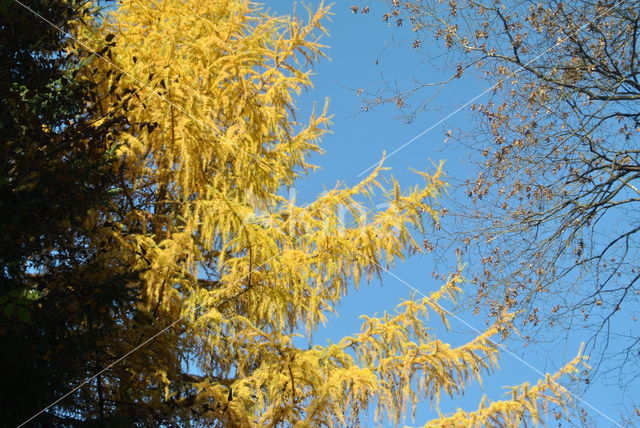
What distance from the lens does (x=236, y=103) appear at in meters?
7.79

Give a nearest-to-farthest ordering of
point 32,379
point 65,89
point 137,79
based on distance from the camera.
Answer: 1. point 32,379
2. point 65,89
3. point 137,79

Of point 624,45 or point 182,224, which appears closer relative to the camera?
point 624,45

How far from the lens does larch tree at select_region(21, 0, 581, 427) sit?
5773 millimetres

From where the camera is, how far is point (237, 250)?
267 inches

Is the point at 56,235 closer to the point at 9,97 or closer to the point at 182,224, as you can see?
the point at 9,97

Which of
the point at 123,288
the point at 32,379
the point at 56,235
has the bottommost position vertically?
the point at 32,379

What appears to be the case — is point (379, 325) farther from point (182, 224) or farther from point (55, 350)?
point (55, 350)

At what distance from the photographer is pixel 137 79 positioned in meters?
6.82

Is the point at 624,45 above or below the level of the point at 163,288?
above

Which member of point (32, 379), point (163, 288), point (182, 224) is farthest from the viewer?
point (182, 224)

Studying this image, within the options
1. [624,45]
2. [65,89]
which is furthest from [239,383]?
[624,45]

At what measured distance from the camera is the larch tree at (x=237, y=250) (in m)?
5.77

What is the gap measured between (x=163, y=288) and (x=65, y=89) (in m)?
1.86

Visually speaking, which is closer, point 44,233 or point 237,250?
point 44,233
